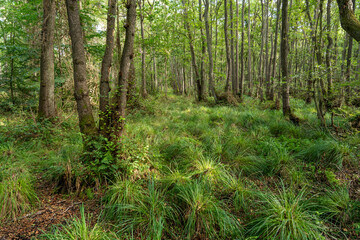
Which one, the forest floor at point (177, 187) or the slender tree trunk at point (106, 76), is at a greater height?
the slender tree trunk at point (106, 76)

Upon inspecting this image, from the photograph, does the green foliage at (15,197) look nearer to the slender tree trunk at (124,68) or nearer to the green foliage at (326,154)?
the slender tree trunk at (124,68)

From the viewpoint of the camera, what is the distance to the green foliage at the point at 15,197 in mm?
2338

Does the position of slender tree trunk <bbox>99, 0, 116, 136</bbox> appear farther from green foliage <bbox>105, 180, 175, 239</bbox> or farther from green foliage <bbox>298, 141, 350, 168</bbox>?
green foliage <bbox>298, 141, 350, 168</bbox>

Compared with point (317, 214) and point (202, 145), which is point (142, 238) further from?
point (202, 145)

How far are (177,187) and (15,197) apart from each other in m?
2.19

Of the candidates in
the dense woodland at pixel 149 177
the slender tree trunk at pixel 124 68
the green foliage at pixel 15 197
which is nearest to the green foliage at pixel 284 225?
the dense woodland at pixel 149 177

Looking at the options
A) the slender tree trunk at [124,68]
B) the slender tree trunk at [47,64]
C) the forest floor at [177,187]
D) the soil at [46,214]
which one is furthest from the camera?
the slender tree trunk at [47,64]

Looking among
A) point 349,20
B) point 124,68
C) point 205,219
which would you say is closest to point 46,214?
point 205,219

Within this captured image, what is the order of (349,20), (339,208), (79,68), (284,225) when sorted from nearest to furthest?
(284,225), (339,208), (79,68), (349,20)

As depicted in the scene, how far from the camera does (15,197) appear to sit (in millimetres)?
2416

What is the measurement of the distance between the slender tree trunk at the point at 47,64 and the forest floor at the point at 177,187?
26.6 inches

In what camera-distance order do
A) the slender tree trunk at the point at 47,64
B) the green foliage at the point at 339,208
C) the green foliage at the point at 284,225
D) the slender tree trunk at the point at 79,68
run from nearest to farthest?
the green foliage at the point at 284,225 < the green foliage at the point at 339,208 < the slender tree trunk at the point at 79,68 < the slender tree trunk at the point at 47,64

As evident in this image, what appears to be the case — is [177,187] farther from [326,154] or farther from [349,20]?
[349,20]

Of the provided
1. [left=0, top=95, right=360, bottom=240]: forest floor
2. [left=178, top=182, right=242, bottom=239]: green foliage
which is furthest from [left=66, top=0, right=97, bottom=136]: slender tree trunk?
[left=178, top=182, right=242, bottom=239]: green foliage
